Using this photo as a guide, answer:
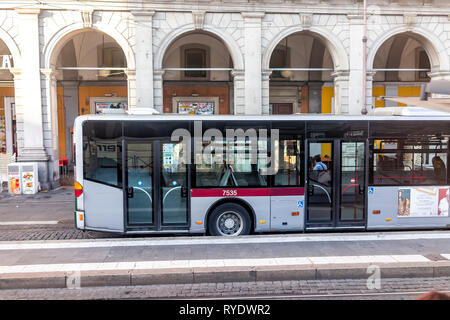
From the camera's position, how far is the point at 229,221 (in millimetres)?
8797

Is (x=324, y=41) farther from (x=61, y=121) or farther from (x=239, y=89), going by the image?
(x=61, y=121)

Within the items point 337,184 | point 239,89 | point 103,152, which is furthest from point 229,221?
point 239,89

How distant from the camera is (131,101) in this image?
16.6m

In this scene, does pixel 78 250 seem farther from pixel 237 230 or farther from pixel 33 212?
pixel 33 212

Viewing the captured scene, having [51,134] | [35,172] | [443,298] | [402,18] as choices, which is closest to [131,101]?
[51,134]

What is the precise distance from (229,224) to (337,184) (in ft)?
8.69

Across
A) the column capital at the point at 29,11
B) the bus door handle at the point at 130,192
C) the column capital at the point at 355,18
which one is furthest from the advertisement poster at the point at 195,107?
the bus door handle at the point at 130,192

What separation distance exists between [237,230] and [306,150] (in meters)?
2.41

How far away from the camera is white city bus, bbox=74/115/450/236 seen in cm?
848

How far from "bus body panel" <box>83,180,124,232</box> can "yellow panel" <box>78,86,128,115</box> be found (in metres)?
14.6

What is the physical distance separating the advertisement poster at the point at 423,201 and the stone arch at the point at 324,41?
9.51m

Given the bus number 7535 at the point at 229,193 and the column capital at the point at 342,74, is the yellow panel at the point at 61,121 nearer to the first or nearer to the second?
the column capital at the point at 342,74

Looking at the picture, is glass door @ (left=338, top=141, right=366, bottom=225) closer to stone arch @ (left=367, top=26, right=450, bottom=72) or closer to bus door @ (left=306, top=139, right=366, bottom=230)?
bus door @ (left=306, top=139, right=366, bottom=230)

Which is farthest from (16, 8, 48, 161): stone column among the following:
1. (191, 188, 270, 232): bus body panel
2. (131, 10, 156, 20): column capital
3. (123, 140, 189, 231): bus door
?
(191, 188, 270, 232): bus body panel
